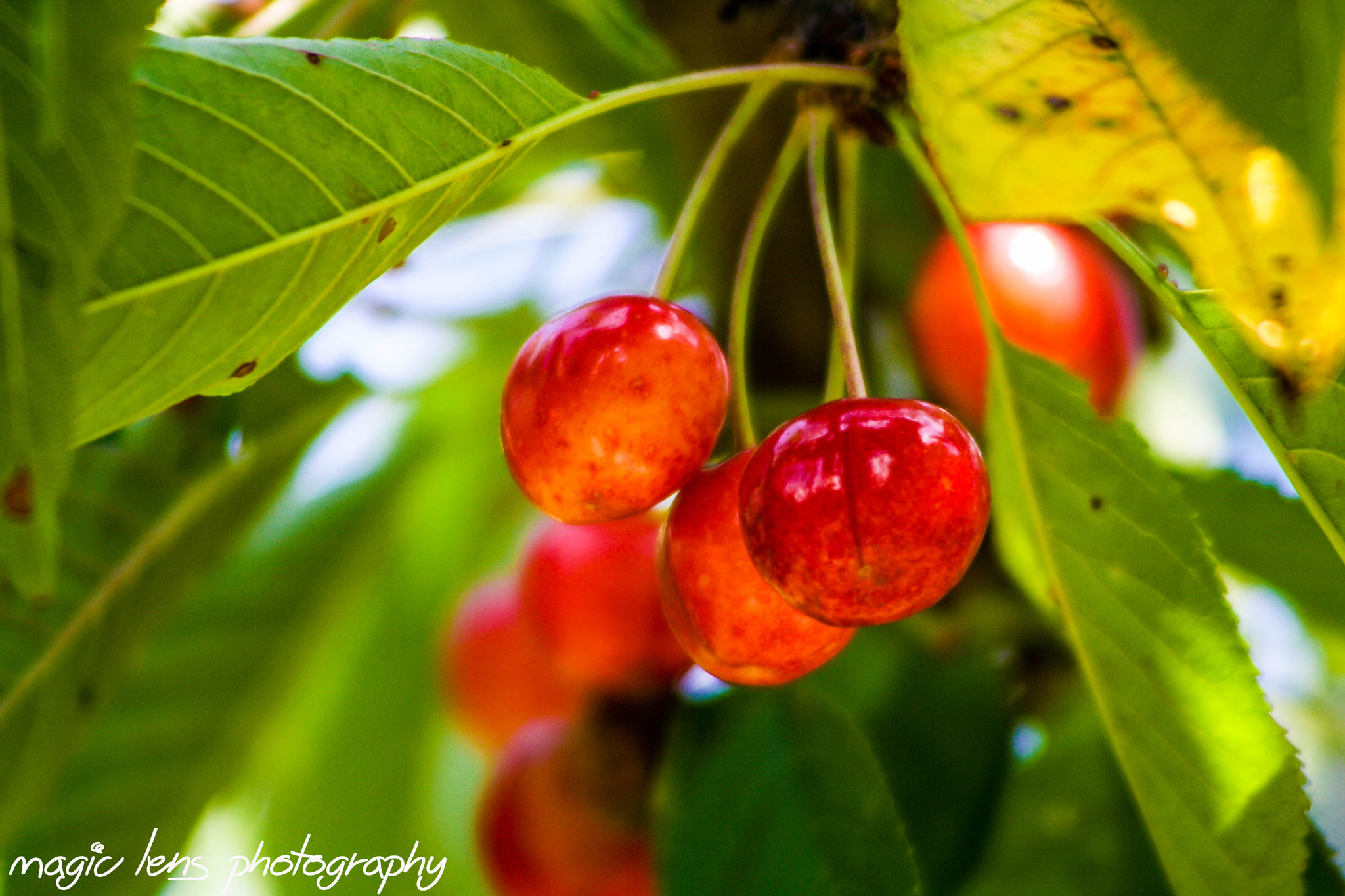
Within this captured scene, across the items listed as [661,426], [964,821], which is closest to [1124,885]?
[964,821]

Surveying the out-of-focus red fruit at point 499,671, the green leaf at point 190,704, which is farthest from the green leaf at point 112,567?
the out-of-focus red fruit at point 499,671

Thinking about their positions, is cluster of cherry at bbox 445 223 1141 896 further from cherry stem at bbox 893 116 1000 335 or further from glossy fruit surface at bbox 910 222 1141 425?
glossy fruit surface at bbox 910 222 1141 425

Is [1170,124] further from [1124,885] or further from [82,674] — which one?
[82,674]

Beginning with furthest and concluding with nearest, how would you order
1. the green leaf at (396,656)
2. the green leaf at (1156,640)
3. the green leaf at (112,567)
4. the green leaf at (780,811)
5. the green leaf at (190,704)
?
the green leaf at (396,656)
the green leaf at (190,704)
the green leaf at (112,567)
the green leaf at (780,811)
the green leaf at (1156,640)

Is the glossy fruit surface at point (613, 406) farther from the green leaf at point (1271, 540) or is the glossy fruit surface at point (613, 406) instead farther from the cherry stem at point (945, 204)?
the green leaf at point (1271, 540)

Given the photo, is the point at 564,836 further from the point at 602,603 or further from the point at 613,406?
the point at 613,406

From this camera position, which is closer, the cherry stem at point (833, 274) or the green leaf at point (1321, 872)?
the cherry stem at point (833, 274)
